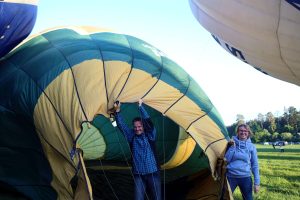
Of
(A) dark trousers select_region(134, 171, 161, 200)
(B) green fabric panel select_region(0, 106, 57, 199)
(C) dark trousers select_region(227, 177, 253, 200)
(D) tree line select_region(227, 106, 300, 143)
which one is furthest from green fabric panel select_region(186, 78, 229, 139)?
(D) tree line select_region(227, 106, 300, 143)

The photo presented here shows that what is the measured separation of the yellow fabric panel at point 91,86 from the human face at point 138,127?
293mm

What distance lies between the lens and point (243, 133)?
15.1 ft

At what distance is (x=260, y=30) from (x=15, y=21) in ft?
7.97

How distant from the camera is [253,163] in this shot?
15.2 feet

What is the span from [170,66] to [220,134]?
0.89 meters

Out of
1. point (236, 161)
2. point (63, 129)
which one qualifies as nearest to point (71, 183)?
point (63, 129)

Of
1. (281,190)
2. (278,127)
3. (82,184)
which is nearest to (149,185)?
(82,184)

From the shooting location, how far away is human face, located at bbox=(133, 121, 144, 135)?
14.8ft

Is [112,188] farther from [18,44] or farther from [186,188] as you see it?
[18,44]

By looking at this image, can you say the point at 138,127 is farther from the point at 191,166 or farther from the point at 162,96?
the point at 191,166

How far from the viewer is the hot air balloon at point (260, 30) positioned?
363cm

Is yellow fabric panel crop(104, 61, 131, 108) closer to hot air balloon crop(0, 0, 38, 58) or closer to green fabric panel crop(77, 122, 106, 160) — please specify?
hot air balloon crop(0, 0, 38, 58)

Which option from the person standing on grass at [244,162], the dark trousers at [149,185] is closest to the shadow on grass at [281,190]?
the person standing on grass at [244,162]

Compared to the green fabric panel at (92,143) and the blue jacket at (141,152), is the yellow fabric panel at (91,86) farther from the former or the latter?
the green fabric panel at (92,143)
